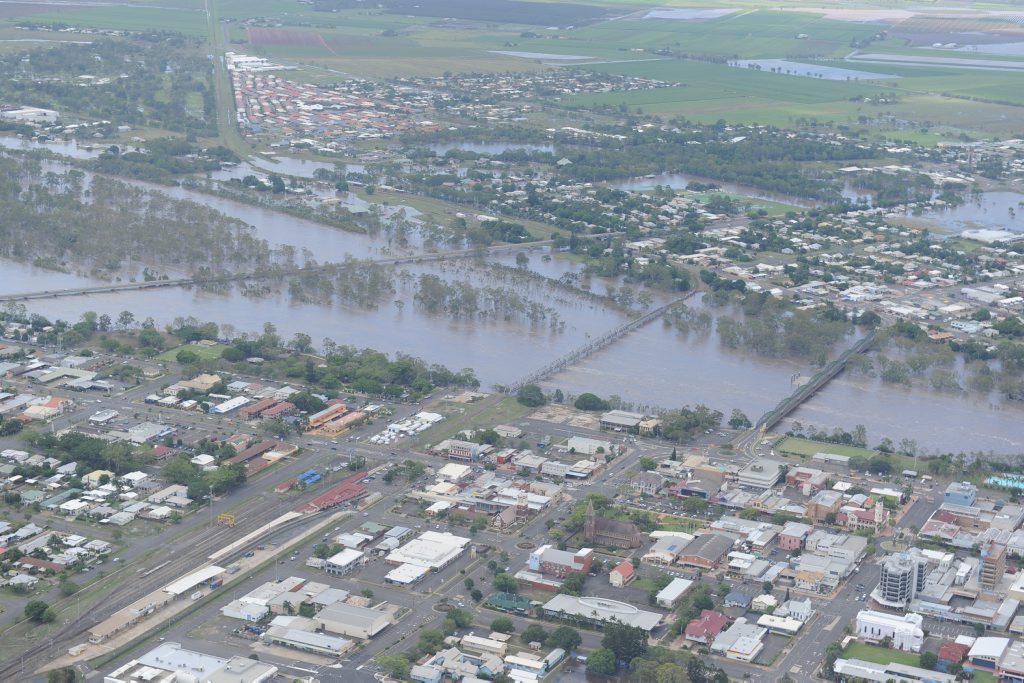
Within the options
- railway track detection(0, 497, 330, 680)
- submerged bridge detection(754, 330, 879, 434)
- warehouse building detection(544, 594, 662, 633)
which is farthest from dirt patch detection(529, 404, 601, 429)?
warehouse building detection(544, 594, 662, 633)

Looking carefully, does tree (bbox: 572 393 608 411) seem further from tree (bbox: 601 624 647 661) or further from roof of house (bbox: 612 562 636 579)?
tree (bbox: 601 624 647 661)

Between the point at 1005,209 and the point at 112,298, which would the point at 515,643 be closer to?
the point at 112,298

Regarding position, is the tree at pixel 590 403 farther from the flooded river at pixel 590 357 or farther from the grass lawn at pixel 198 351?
the grass lawn at pixel 198 351

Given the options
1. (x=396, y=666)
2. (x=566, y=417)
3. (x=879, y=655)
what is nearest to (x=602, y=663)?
(x=396, y=666)

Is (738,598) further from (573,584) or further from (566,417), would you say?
(566,417)

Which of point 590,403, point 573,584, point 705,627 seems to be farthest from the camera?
point 590,403
